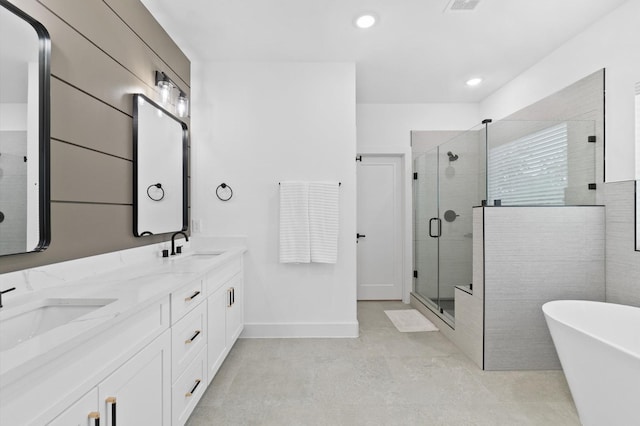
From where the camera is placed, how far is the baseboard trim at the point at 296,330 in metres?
2.92

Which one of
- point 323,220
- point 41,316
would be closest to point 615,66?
point 323,220

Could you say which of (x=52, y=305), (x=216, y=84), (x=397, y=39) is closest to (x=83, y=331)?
(x=52, y=305)

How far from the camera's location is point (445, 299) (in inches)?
123

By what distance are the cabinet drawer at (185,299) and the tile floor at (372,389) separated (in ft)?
2.29

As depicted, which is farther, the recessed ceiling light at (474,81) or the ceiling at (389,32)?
the recessed ceiling light at (474,81)

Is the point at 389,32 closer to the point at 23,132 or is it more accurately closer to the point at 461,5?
the point at 461,5

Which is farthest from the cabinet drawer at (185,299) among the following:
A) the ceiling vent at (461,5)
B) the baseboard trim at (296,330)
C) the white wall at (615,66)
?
the white wall at (615,66)

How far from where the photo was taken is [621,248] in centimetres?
218

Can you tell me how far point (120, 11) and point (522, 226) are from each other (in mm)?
3063

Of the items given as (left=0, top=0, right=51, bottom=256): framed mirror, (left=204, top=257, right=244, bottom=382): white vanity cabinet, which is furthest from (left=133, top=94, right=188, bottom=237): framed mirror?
(left=0, top=0, right=51, bottom=256): framed mirror

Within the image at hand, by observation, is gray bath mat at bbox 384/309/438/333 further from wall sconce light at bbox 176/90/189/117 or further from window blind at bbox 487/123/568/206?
wall sconce light at bbox 176/90/189/117

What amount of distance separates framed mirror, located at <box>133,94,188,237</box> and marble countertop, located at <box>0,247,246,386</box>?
33 centimetres

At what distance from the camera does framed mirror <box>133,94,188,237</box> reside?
1997 millimetres

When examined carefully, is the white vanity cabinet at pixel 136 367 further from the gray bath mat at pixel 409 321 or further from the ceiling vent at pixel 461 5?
the ceiling vent at pixel 461 5
